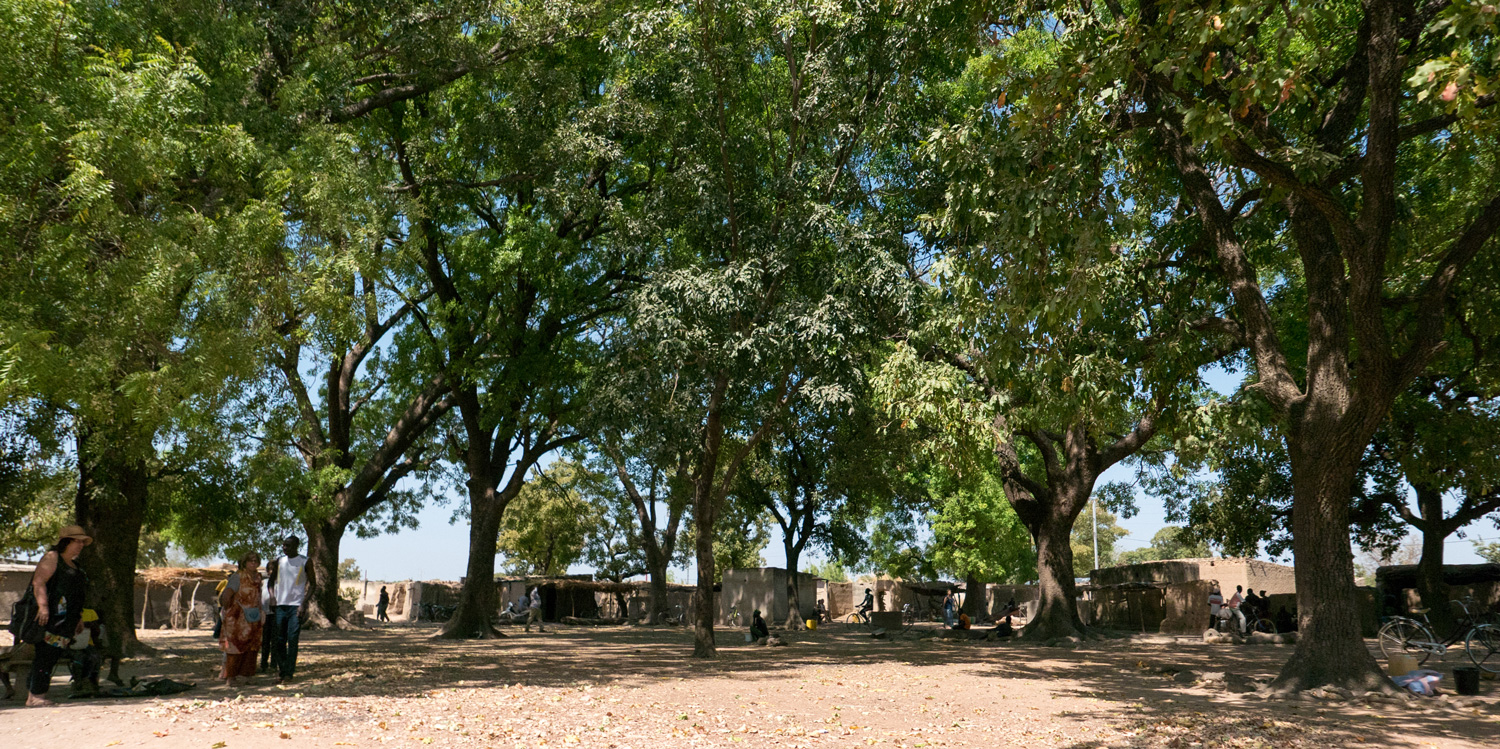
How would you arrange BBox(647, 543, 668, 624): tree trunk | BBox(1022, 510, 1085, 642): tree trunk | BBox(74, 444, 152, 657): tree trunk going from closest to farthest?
1. BBox(74, 444, 152, 657): tree trunk
2. BBox(1022, 510, 1085, 642): tree trunk
3. BBox(647, 543, 668, 624): tree trunk

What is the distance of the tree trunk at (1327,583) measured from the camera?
9.52 meters

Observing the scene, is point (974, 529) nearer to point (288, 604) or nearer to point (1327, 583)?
point (1327, 583)

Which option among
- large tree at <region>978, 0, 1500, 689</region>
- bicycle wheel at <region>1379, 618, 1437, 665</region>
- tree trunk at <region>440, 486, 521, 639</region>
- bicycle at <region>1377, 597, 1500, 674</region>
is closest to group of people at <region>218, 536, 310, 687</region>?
large tree at <region>978, 0, 1500, 689</region>

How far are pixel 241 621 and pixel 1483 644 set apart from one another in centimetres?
1466

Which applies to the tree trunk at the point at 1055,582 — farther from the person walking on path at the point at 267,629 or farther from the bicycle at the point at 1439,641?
the person walking on path at the point at 267,629

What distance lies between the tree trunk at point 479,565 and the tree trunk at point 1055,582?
477 inches

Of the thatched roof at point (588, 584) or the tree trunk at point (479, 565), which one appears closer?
the tree trunk at point (479, 565)

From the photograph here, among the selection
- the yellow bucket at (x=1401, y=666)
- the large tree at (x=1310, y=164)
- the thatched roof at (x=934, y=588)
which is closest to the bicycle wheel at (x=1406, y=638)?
the yellow bucket at (x=1401, y=666)

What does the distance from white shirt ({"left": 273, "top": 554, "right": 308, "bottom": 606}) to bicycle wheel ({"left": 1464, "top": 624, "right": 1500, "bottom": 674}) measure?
13716 millimetres

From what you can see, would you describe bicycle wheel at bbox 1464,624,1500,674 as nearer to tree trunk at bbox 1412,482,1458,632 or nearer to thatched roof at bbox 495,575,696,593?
tree trunk at bbox 1412,482,1458,632

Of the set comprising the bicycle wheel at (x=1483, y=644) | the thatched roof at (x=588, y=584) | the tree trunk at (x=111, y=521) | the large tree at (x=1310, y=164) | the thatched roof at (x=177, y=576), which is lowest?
the thatched roof at (x=588, y=584)

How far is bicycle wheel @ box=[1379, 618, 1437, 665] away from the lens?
476 inches

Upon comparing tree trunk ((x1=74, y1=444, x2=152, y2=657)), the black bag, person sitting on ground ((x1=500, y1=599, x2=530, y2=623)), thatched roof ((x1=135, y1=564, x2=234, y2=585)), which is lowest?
person sitting on ground ((x1=500, y1=599, x2=530, y2=623))

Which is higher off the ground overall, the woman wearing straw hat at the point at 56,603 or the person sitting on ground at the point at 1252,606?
the woman wearing straw hat at the point at 56,603
